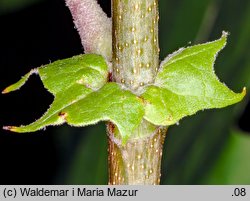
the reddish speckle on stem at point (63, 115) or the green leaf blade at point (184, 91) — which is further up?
the green leaf blade at point (184, 91)

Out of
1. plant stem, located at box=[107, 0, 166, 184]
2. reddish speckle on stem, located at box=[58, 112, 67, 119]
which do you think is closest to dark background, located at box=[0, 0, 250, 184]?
plant stem, located at box=[107, 0, 166, 184]

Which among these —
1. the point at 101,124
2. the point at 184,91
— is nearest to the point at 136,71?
the point at 184,91

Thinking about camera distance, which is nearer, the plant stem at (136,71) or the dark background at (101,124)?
the plant stem at (136,71)

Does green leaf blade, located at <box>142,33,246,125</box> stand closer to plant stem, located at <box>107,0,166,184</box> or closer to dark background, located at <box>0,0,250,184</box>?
plant stem, located at <box>107,0,166,184</box>

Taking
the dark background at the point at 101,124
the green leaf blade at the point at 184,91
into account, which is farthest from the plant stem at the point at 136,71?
the dark background at the point at 101,124

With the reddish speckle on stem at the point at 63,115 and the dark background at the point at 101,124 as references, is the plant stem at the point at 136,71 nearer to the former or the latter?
the reddish speckle on stem at the point at 63,115
